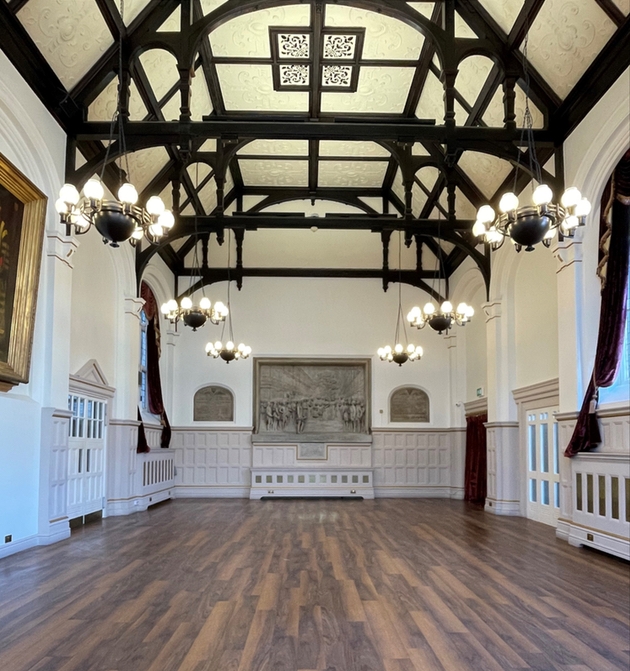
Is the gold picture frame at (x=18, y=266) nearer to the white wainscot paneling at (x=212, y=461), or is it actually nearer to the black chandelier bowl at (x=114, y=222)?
the black chandelier bowl at (x=114, y=222)

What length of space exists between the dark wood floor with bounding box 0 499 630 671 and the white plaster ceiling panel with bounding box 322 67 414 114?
7.86 metres

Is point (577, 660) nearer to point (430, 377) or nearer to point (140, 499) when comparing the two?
point (140, 499)

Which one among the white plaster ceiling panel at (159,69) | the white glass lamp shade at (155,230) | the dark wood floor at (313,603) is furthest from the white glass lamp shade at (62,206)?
the white plaster ceiling panel at (159,69)

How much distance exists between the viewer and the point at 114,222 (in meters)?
6.04

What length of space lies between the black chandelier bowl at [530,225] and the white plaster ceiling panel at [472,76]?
468 centimetres

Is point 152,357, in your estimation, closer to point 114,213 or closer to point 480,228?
point 114,213

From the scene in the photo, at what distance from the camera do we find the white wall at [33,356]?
301 inches

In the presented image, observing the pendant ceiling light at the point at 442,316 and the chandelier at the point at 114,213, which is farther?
the pendant ceiling light at the point at 442,316

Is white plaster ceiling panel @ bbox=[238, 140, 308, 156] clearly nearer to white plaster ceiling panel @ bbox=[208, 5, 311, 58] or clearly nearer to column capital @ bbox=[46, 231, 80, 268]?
white plaster ceiling panel @ bbox=[208, 5, 311, 58]

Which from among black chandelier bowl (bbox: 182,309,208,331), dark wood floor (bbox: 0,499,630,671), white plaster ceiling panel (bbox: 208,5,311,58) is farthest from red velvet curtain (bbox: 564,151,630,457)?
black chandelier bowl (bbox: 182,309,208,331)

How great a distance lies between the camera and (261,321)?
57.3ft

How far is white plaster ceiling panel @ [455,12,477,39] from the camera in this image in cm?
941

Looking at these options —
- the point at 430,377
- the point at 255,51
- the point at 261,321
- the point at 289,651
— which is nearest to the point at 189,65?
the point at 255,51

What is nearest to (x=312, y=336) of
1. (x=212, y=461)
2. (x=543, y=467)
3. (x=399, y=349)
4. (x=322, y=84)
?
(x=399, y=349)
